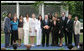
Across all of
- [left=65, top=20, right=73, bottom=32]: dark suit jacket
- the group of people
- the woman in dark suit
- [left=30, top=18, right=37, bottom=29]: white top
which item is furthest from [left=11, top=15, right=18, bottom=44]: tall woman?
[left=65, top=20, right=73, bottom=32]: dark suit jacket

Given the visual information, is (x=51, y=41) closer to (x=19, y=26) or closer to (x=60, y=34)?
(x=60, y=34)

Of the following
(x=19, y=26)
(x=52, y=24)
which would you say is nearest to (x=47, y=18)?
(x=52, y=24)

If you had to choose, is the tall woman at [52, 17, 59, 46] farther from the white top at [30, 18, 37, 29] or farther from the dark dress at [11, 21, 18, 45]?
the dark dress at [11, 21, 18, 45]

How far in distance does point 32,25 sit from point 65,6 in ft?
47.7

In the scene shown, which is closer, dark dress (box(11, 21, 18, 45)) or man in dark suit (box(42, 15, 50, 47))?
dark dress (box(11, 21, 18, 45))

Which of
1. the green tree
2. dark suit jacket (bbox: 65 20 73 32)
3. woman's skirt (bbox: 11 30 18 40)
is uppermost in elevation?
the green tree

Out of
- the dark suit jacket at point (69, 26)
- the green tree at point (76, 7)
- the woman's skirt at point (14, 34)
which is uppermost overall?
the green tree at point (76, 7)

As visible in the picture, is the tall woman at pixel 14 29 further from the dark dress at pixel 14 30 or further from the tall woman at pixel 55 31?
the tall woman at pixel 55 31

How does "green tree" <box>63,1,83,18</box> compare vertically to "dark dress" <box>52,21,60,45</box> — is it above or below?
above

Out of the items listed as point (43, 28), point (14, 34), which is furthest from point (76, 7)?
point (14, 34)

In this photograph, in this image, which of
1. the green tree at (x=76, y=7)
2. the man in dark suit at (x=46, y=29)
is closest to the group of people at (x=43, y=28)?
the man in dark suit at (x=46, y=29)

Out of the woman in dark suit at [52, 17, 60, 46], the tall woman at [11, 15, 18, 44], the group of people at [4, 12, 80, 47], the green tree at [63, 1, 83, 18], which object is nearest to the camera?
the tall woman at [11, 15, 18, 44]

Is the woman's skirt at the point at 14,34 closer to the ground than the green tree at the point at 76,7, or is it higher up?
closer to the ground

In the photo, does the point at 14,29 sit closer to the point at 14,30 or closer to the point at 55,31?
the point at 14,30
